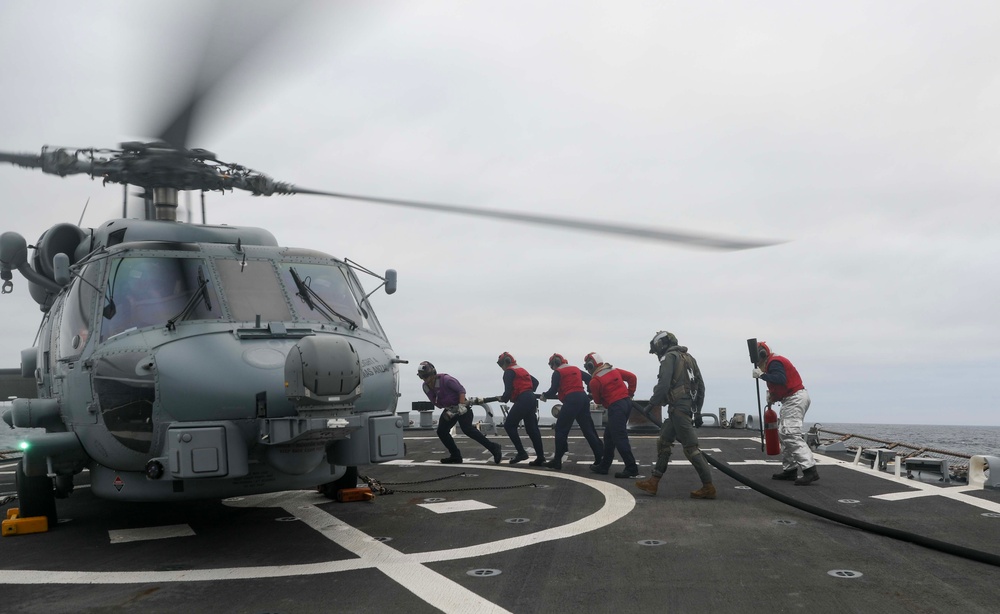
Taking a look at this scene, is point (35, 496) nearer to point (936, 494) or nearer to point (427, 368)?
point (427, 368)

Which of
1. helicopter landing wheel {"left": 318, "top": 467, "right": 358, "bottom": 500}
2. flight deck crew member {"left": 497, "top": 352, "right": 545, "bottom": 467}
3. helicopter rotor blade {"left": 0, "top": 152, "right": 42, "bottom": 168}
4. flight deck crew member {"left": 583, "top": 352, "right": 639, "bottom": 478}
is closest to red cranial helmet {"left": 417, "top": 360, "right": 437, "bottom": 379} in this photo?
flight deck crew member {"left": 497, "top": 352, "right": 545, "bottom": 467}

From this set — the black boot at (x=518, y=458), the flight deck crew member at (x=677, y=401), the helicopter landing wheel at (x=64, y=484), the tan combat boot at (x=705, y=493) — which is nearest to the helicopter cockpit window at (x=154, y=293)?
the helicopter landing wheel at (x=64, y=484)

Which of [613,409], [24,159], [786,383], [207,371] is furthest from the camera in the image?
[613,409]

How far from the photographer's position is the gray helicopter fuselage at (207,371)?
19.8ft

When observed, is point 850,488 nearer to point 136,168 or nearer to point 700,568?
point 700,568

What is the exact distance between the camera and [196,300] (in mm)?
6941

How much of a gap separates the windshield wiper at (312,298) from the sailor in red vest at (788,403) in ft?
18.9

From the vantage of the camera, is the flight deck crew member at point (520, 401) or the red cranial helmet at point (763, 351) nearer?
the red cranial helmet at point (763, 351)

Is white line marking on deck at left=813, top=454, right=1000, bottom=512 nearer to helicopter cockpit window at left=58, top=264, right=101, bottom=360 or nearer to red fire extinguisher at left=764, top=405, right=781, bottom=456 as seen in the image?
red fire extinguisher at left=764, top=405, right=781, bottom=456

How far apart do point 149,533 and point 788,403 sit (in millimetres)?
7966

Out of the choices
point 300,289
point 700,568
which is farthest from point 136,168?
point 700,568

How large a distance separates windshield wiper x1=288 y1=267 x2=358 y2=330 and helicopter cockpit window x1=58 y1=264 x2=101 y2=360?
74.5 inches

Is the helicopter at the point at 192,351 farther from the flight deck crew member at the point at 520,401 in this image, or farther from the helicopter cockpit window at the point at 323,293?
the flight deck crew member at the point at 520,401

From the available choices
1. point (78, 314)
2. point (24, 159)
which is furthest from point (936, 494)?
point (24, 159)
